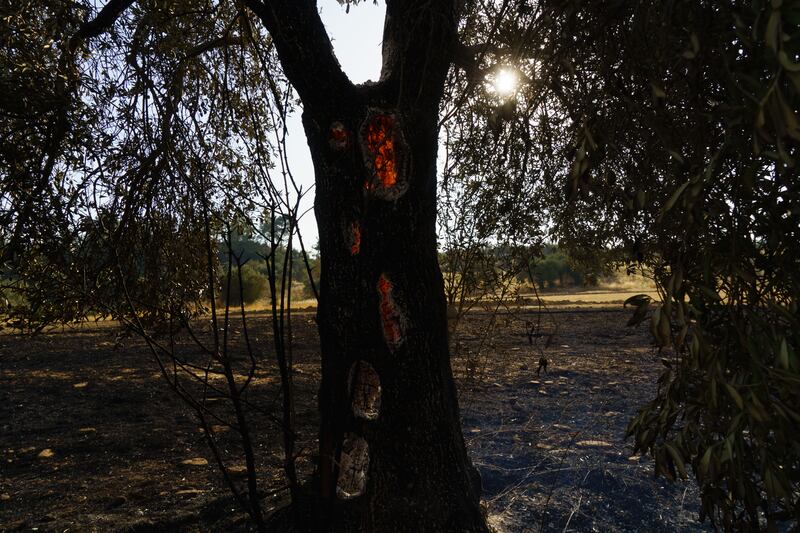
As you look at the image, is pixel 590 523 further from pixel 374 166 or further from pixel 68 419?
pixel 68 419

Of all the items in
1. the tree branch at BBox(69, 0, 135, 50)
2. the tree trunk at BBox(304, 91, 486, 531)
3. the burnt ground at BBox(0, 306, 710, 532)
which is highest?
the tree branch at BBox(69, 0, 135, 50)

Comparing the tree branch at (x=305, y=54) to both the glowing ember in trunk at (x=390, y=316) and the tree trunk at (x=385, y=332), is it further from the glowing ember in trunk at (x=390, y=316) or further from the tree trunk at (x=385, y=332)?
the glowing ember in trunk at (x=390, y=316)

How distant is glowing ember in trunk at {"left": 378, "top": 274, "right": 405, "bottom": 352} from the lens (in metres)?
3.15

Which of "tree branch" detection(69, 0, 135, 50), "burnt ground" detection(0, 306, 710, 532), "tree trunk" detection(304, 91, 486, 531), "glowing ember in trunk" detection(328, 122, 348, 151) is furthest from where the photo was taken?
"burnt ground" detection(0, 306, 710, 532)

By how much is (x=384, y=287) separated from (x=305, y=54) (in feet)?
4.72

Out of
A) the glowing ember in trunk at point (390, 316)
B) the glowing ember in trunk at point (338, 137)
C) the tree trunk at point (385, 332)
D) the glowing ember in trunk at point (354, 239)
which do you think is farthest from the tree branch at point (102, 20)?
the glowing ember in trunk at point (390, 316)

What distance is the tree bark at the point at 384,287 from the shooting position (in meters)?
3.13

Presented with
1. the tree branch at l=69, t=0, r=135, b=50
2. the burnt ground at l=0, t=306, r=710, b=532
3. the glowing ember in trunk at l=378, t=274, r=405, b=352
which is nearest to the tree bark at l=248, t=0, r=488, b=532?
the glowing ember in trunk at l=378, t=274, r=405, b=352

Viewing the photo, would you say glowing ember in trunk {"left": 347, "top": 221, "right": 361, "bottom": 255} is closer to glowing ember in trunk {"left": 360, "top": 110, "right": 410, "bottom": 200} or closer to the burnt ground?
glowing ember in trunk {"left": 360, "top": 110, "right": 410, "bottom": 200}

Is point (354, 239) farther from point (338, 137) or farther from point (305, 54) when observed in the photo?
point (305, 54)

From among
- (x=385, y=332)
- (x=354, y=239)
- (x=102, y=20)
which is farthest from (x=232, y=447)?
(x=102, y=20)

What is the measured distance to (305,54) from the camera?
336 centimetres

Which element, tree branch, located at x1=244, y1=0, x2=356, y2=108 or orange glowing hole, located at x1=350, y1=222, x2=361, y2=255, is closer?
orange glowing hole, located at x1=350, y1=222, x2=361, y2=255

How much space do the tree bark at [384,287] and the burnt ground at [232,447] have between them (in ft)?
2.72
